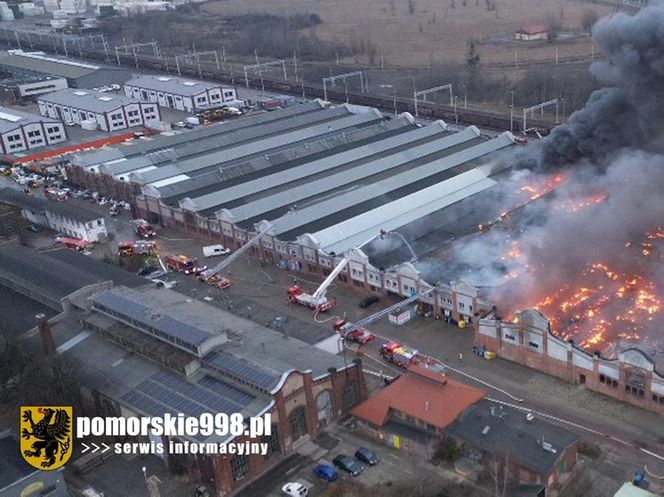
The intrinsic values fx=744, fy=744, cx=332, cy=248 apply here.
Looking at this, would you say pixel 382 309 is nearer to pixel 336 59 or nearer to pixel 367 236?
pixel 367 236

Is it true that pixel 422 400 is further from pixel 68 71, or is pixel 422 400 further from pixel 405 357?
pixel 68 71

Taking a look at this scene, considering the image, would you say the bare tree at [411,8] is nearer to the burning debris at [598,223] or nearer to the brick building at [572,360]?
the burning debris at [598,223]

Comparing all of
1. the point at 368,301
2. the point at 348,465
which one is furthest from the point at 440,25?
the point at 348,465

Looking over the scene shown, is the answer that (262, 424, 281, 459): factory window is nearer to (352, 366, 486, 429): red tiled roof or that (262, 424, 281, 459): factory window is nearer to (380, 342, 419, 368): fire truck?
(352, 366, 486, 429): red tiled roof

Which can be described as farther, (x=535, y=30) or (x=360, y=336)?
(x=535, y=30)

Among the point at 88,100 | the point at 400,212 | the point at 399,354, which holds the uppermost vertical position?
the point at 88,100

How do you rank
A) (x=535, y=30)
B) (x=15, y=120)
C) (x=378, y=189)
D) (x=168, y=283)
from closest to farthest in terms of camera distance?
(x=168, y=283) < (x=378, y=189) < (x=15, y=120) < (x=535, y=30)
